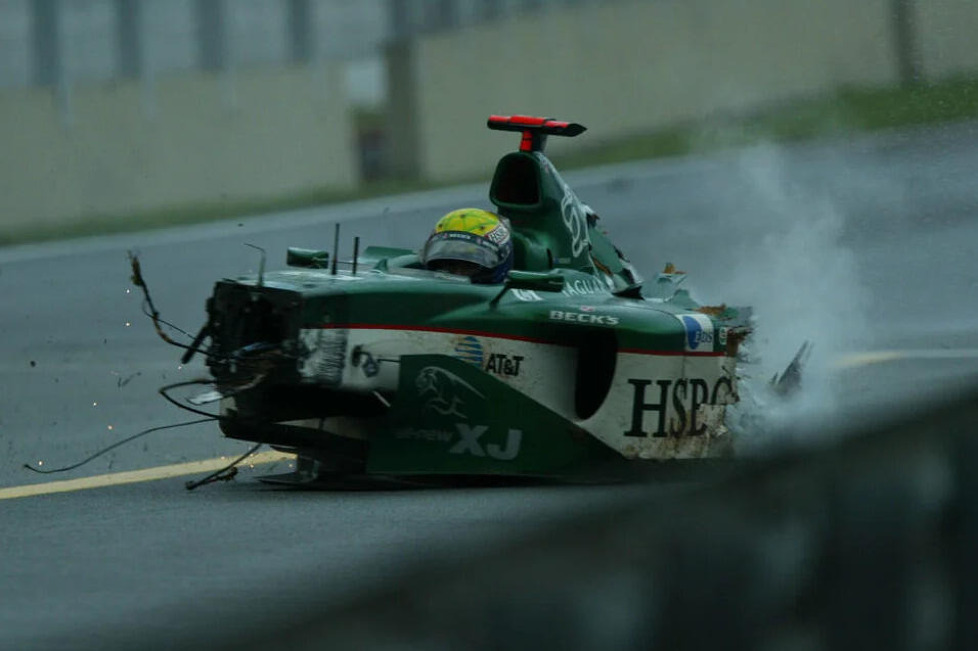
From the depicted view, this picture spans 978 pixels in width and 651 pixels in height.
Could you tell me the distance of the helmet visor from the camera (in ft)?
30.7

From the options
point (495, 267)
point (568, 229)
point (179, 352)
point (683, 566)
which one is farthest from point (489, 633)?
point (179, 352)

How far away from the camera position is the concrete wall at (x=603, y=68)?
74.1 ft

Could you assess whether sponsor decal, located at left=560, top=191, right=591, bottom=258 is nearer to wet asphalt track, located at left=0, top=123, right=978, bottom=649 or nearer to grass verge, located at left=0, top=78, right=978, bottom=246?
wet asphalt track, located at left=0, top=123, right=978, bottom=649

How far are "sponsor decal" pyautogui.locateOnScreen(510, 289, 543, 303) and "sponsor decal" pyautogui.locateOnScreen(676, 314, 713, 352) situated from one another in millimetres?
622

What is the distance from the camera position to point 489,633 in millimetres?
3074

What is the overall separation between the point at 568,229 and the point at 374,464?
6.91 feet

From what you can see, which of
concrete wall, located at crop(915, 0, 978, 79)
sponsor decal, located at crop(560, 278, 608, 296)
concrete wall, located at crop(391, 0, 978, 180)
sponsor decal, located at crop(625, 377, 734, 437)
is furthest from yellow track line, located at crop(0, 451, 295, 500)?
concrete wall, located at crop(391, 0, 978, 180)

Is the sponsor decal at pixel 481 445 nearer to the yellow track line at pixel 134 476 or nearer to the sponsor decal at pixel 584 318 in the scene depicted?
the sponsor decal at pixel 584 318

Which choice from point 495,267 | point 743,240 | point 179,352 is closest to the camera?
point 495,267

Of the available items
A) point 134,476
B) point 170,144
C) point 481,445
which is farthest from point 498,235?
point 170,144

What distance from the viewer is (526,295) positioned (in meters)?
8.95

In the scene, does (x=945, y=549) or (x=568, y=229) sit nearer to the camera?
(x=945, y=549)

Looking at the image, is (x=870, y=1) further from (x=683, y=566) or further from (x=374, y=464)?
(x=683, y=566)

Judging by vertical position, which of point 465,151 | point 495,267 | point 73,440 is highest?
point 465,151
